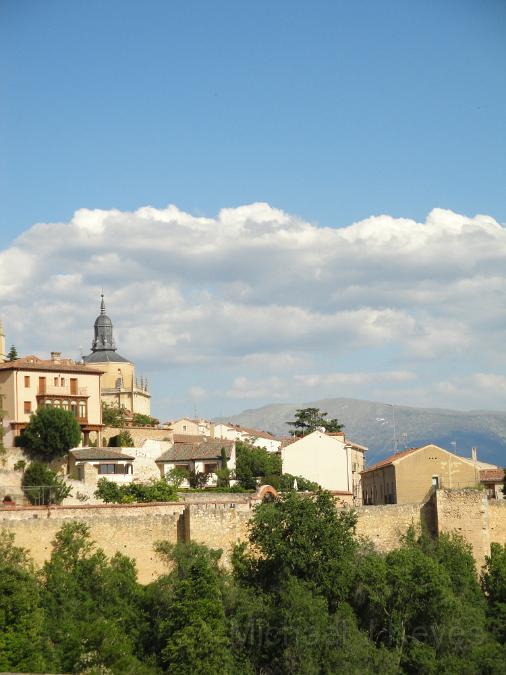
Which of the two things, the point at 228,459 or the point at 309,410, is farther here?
the point at 309,410

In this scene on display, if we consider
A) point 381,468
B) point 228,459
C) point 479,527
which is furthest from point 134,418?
point 479,527

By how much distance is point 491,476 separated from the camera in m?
64.6

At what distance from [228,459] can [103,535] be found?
20.6 meters

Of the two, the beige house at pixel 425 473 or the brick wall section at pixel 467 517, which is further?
the beige house at pixel 425 473

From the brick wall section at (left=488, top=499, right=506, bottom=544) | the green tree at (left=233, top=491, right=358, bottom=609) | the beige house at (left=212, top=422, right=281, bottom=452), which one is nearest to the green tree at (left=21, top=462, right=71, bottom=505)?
the green tree at (left=233, top=491, right=358, bottom=609)

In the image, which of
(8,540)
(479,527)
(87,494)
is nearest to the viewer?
(8,540)

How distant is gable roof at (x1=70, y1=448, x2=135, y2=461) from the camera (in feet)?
182

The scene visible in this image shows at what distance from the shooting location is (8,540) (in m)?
39.9

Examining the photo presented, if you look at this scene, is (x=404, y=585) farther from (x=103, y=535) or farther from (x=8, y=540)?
(x=8, y=540)

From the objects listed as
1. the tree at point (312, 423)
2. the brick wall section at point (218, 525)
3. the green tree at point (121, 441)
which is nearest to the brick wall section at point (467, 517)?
the brick wall section at point (218, 525)

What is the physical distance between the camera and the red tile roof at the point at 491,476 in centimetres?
6225

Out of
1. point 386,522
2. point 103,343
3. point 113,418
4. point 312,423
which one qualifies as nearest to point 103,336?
point 103,343

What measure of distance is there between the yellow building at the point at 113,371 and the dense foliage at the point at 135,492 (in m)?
38.6

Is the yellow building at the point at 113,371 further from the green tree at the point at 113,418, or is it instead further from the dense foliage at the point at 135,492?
the dense foliage at the point at 135,492
